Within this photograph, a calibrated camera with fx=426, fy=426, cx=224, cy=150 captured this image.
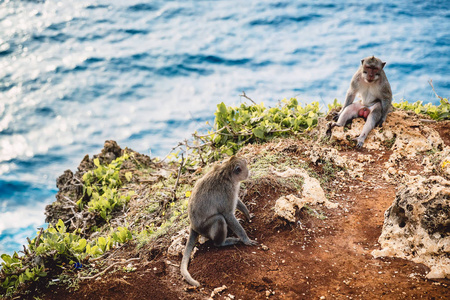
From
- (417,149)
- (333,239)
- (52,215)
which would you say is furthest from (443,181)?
(52,215)

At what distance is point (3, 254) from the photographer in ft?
19.1

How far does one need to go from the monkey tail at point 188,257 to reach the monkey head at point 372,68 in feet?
15.7

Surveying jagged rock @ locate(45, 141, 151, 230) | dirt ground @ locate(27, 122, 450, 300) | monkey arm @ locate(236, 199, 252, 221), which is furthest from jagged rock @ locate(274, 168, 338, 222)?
jagged rock @ locate(45, 141, 151, 230)

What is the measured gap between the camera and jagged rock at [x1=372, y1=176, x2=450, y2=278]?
4820mm

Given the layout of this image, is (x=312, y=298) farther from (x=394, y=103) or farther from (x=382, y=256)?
(x=394, y=103)

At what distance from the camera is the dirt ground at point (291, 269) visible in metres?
4.69

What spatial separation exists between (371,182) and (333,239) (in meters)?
1.72

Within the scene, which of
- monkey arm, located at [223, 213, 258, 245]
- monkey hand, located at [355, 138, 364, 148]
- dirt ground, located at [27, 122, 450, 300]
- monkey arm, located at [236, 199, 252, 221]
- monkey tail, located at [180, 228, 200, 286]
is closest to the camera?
dirt ground, located at [27, 122, 450, 300]

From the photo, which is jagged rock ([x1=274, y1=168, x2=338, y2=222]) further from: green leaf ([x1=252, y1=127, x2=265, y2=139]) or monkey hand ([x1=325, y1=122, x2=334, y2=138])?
green leaf ([x1=252, y1=127, x2=265, y2=139])

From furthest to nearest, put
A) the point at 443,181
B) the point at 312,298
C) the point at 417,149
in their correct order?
the point at 417,149, the point at 443,181, the point at 312,298

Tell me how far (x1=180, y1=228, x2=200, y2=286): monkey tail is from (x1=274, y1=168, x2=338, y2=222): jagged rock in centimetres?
117

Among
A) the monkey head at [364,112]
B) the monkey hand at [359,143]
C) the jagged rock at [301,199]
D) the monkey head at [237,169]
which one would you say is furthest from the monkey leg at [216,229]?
the monkey head at [364,112]

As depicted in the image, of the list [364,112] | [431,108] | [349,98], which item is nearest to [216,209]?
[364,112]

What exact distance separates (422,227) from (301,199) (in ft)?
5.66
